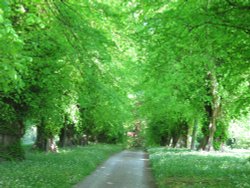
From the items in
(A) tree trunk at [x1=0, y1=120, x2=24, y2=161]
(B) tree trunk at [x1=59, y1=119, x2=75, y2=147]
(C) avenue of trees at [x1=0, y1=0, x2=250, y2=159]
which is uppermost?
(C) avenue of trees at [x1=0, y1=0, x2=250, y2=159]

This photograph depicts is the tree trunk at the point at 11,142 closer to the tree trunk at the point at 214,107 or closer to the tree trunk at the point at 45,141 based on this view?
the tree trunk at the point at 45,141

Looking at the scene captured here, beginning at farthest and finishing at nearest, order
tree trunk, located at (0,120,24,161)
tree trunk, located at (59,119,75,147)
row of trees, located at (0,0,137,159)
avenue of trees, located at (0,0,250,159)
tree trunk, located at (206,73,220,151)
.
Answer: tree trunk, located at (59,119,75,147) → tree trunk, located at (206,73,220,151) → tree trunk, located at (0,120,24,161) → avenue of trees, located at (0,0,250,159) → row of trees, located at (0,0,137,159)

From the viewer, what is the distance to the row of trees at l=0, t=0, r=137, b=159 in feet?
33.0

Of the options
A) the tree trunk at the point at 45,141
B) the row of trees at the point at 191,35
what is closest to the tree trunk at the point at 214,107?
the row of trees at the point at 191,35

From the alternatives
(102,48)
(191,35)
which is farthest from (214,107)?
(191,35)

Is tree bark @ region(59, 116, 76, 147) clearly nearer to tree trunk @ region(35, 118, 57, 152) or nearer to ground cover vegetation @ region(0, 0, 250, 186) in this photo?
tree trunk @ region(35, 118, 57, 152)

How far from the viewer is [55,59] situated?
1769cm

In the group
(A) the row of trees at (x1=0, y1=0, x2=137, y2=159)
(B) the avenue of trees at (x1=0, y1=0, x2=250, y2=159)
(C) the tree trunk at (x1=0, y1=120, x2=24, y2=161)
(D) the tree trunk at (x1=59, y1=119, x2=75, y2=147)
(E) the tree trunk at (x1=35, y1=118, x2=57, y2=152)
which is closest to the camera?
(A) the row of trees at (x1=0, y1=0, x2=137, y2=159)

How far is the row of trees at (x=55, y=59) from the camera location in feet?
33.0

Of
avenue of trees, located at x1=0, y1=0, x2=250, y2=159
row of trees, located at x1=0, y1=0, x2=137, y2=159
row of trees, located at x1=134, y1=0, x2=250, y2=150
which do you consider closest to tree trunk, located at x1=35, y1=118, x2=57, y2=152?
row of trees, located at x1=0, y1=0, x2=137, y2=159

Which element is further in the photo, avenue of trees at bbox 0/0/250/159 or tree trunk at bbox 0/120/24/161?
tree trunk at bbox 0/120/24/161

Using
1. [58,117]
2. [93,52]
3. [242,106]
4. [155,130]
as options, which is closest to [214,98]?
[242,106]

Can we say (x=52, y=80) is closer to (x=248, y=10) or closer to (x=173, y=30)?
(x=173, y=30)

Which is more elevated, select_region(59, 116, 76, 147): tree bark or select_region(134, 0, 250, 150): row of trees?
select_region(134, 0, 250, 150): row of trees
